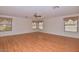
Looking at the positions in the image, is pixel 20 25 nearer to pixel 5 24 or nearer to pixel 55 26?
pixel 5 24

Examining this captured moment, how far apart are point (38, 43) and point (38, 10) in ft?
1.49

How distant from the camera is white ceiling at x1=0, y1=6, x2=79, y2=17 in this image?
134 cm

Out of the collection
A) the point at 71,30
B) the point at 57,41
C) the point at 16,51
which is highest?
the point at 71,30

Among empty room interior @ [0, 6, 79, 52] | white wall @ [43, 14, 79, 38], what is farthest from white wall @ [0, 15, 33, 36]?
white wall @ [43, 14, 79, 38]

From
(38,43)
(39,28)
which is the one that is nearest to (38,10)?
(39,28)

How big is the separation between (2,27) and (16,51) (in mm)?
373

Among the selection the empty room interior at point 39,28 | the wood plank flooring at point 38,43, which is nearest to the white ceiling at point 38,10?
the empty room interior at point 39,28

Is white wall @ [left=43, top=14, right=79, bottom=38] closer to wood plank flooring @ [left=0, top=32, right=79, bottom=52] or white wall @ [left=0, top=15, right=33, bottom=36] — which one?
wood plank flooring @ [left=0, top=32, right=79, bottom=52]

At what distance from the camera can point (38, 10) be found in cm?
138

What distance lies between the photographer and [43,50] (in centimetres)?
137

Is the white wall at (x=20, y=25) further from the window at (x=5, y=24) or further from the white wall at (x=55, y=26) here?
the white wall at (x=55, y=26)
